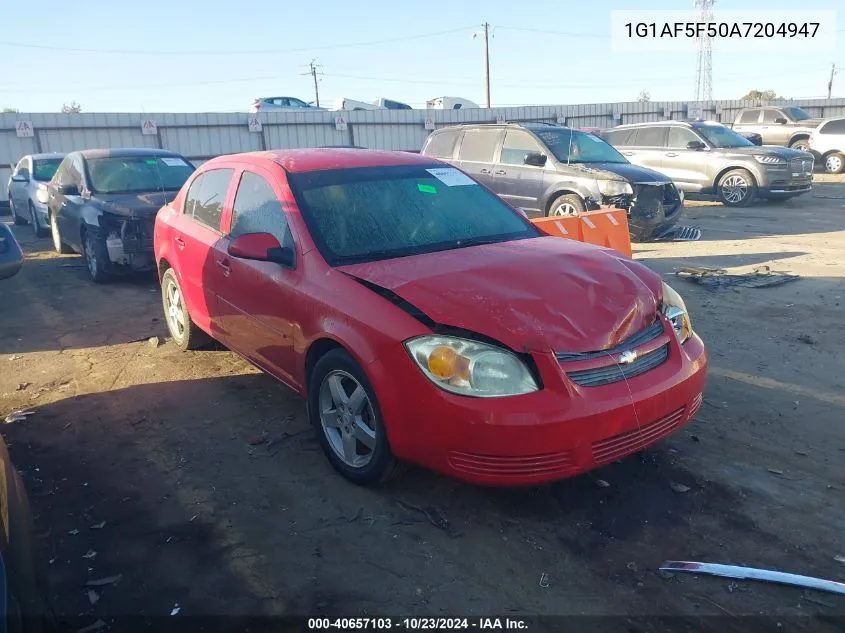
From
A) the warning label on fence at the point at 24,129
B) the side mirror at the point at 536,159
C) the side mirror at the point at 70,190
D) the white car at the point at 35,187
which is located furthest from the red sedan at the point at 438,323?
the warning label on fence at the point at 24,129

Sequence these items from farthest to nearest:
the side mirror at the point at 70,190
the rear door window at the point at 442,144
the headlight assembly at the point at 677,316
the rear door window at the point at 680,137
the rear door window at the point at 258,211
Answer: the rear door window at the point at 680,137
the rear door window at the point at 442,144
the side mirror at the point at 70,190
the rear door window at the point at 258,211
the headlight assembly at the point at 677,316

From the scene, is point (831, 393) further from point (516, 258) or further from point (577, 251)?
point (516, 258)

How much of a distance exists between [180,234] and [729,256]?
285 inches

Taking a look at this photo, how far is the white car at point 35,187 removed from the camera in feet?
41.1

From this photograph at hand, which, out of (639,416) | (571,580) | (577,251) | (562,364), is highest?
(577,251)

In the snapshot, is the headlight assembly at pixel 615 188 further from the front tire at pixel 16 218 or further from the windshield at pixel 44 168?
the front tire at pixel 16 218

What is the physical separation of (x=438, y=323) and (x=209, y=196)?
2.75 metres

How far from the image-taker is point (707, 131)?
1437 centimetres

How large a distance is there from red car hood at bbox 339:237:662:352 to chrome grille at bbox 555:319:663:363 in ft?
0.08

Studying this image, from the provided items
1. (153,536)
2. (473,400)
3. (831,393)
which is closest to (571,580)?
(473,400)

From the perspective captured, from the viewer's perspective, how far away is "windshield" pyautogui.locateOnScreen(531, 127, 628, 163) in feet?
34.4

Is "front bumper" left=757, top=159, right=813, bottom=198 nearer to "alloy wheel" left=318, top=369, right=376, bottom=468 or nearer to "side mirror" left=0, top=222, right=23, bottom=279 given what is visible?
"alloy wheel" left=318, top=369, right=376, bottom=468

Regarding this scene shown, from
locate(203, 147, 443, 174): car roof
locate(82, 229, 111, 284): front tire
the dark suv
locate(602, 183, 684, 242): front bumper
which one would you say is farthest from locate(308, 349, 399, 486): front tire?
locate(602, 183, 684, 242): front bumper

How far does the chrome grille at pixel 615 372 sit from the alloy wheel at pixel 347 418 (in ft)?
3.31
